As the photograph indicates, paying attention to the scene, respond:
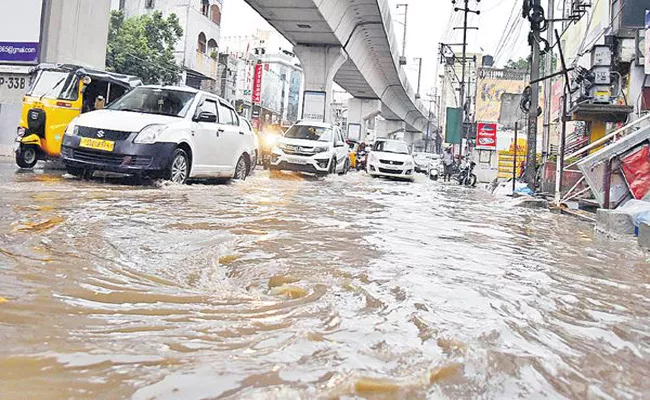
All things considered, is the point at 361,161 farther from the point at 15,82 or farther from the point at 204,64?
the point at 204,64

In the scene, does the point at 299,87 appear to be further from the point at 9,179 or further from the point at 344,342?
the point at 344,342

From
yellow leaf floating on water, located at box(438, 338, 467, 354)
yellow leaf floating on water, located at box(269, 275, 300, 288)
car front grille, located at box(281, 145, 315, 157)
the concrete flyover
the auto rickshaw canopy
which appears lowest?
yellow leaf floating on water, located at box(438, 338, 467, 354)

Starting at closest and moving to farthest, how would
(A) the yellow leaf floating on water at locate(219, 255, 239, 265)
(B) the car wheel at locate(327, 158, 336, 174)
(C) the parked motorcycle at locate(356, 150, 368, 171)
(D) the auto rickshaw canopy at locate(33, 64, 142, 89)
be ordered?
(A) the yellow leaf floating on water at locate(219, 255, 239, 265)
(D) the auto rickshaw canopy at locate(33, 64, 142, 89)
(B) the car wheel at locate(327, 158, 336, 174)
(C) the parked motorcycle at locate(356, 150, 368, 171)

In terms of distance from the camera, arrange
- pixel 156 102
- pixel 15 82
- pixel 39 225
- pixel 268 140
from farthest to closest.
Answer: pixel 268 140
pixel 15 82
pixel 156 102
pixel 39 225

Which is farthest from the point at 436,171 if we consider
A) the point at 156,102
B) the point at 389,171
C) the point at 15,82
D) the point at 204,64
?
the point at 204,64

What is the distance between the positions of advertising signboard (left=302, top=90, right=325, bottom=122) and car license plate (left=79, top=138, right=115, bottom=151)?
1543 cm

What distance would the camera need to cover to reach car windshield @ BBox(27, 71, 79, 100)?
8680 millimetres

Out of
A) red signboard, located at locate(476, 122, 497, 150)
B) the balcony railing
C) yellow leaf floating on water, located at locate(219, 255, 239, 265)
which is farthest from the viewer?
the balcony railing

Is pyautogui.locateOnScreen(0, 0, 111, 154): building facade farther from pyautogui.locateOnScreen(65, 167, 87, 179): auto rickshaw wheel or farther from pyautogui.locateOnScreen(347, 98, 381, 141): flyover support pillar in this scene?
pyautogui.locateOnScreen(347, 98, 381, 141): flyover support pillar

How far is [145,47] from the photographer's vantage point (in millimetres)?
28609

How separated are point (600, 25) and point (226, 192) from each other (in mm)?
13817

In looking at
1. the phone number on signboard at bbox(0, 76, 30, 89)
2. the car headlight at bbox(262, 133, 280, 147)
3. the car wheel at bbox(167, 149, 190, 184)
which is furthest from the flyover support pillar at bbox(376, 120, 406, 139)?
the car wheel at bbox(167, 149, 190, 184)

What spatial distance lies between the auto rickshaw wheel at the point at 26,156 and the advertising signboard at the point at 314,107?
1402cm

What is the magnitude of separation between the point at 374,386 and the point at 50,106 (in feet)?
28.1
